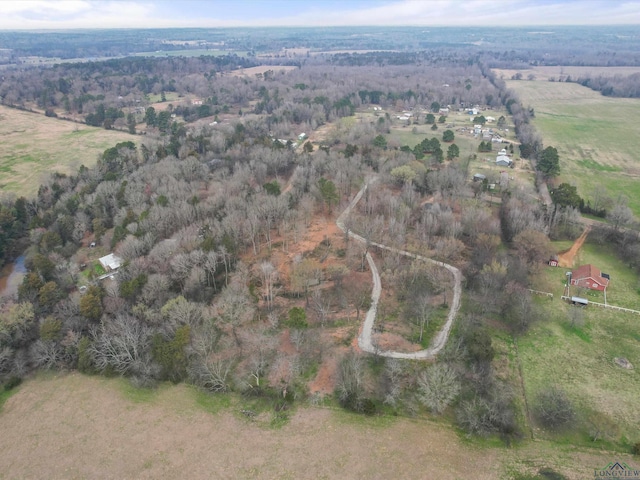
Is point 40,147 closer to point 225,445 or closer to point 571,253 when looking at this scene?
point 225,445

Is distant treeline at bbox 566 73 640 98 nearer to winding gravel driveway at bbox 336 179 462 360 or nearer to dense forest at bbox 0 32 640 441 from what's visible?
dense forest at bbox 0 32 640 441

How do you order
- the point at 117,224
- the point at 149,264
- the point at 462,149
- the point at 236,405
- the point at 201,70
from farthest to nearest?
the point at 201,70, the point at 462,149, the point at 117,224, the point at 149,264, the point at 236,405

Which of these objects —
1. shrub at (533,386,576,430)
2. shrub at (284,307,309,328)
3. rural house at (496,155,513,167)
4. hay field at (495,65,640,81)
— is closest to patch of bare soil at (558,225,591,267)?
shrub at (533,386,576,430)

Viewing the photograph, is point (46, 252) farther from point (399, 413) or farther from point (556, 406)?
point (556, 406)

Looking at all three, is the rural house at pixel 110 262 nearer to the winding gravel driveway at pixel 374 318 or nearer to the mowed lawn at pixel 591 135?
the winding gravel driveway at pixel 374 318

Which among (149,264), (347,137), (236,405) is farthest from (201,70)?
(236,405)
